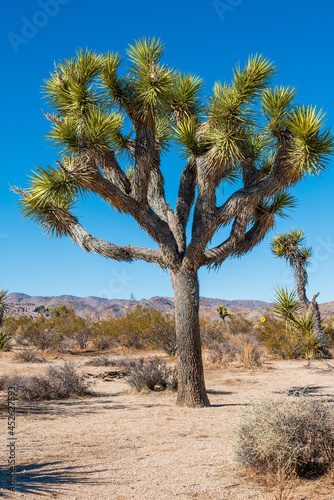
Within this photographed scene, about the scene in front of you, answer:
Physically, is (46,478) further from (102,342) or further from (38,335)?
(38,335)

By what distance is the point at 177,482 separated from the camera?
12.5 ft

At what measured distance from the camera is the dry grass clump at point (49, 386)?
331 inches

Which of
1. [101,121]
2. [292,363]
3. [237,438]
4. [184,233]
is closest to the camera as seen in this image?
[237,438]

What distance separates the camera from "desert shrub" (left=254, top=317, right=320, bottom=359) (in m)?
14.3

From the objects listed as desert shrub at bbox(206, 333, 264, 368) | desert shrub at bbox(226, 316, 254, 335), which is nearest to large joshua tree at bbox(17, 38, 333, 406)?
desert shrub at bbox(206, 333, 264, 368)

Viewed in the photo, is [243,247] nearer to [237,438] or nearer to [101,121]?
[101,121]

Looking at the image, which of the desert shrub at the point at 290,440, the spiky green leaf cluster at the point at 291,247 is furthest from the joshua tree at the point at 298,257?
the desert shrub at the point at 290,440

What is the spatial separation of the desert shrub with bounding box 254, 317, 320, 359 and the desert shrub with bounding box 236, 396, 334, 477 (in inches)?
404

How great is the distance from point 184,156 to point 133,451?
568 centimetres

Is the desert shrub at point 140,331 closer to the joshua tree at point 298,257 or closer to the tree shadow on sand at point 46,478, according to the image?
the joshua tree at point 298,257

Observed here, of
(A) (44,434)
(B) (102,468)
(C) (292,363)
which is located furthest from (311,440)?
(C) (292,363)

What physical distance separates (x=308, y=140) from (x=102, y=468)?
6.34 m

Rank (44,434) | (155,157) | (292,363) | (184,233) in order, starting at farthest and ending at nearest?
(292,363), (155,157), (184,233), (44,434)

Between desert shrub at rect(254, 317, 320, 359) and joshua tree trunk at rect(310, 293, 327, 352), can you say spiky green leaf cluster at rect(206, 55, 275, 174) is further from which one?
joshua tree trunk at rect(310, 293, 327, 352)
